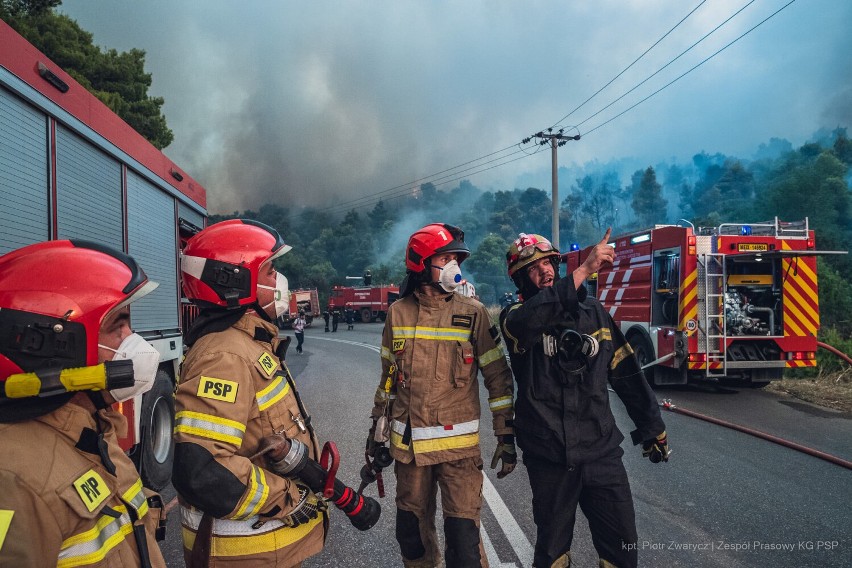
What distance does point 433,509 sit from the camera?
8.57 ft

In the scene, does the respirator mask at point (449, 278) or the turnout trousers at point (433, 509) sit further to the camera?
the respirator mask at point (449, 278)

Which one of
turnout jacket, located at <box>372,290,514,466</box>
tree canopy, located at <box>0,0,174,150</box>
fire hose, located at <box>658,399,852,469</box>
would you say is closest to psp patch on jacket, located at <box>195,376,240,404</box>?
turnout jacket, located at <box>372,290,514,466</box>

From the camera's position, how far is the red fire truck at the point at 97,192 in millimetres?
2760

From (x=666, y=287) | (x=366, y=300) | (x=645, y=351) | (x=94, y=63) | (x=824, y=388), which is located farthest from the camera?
(x=366, y=300)

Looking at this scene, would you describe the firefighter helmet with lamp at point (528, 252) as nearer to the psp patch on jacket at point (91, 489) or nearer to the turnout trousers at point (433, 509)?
the turnout trousers at point (433, 509)

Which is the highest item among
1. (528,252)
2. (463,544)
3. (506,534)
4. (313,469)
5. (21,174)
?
(21,174)

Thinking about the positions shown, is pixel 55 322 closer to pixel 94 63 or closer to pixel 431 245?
pixel 431 245

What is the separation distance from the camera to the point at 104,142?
3773 mm

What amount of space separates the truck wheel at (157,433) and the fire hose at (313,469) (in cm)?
272

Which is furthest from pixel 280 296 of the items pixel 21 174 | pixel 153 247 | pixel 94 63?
pixel 94 63

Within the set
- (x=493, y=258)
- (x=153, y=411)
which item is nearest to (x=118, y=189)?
(x=153, y=411)

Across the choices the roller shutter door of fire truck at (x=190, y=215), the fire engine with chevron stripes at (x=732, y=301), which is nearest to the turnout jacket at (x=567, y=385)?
the roller shutter door of fire truck at (x=190, y=215)

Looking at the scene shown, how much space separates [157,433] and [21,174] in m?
2.67

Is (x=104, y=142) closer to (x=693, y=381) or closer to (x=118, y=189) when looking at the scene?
(x=118, y=189)
